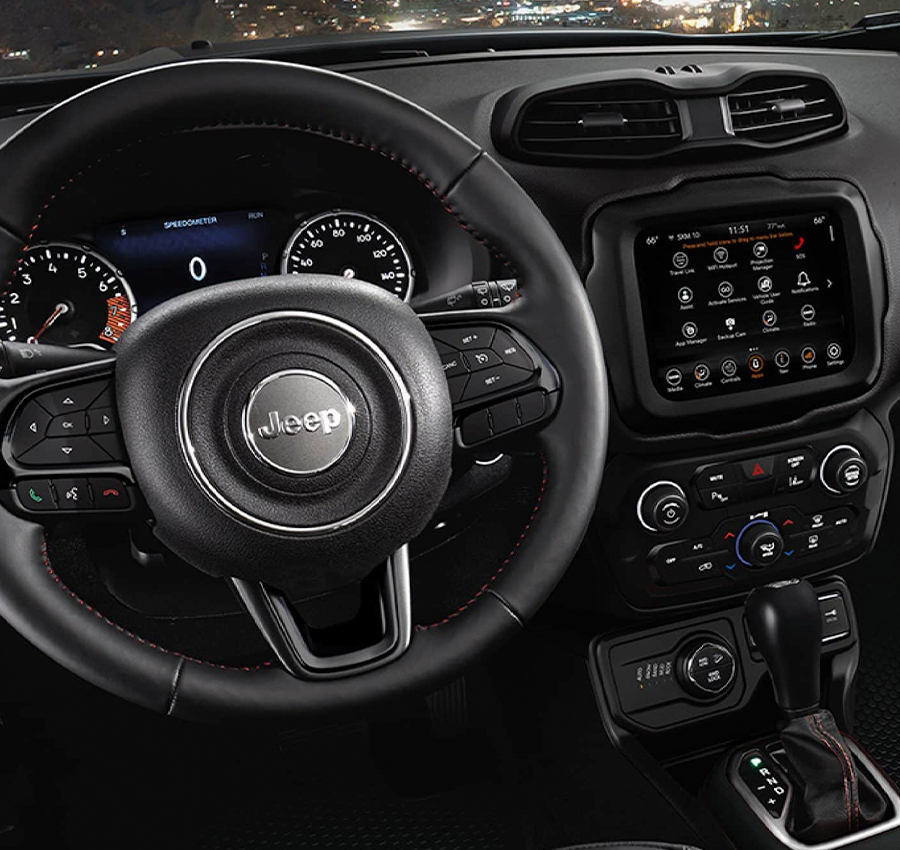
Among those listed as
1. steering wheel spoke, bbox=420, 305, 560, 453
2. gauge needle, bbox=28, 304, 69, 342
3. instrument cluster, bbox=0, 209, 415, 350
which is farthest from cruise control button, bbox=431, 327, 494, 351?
gauge needle, bbox=28, 304, 69, 342

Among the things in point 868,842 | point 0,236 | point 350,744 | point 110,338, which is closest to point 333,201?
point 110,338

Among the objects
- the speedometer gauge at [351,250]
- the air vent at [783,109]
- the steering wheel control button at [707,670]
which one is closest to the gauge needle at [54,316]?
the speedometer gauge at [351,250]

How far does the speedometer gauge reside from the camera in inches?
51.9

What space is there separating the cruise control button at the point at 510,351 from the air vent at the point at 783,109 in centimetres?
57

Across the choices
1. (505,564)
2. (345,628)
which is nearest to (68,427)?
(345,628)

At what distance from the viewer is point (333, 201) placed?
131 centimetres

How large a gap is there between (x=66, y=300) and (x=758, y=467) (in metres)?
0.89

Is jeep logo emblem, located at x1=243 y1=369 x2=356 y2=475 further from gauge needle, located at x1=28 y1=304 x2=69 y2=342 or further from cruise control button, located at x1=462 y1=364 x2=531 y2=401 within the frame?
gauge needle, located at x1=28 y1=304 x2=69 y2=342

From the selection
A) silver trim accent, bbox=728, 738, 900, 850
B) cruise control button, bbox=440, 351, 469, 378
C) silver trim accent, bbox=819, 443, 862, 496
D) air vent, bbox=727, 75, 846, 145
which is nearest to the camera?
cruise control button, bbox=440, 351, 469, 378

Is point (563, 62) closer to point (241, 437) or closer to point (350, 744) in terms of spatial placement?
point (241, 437)

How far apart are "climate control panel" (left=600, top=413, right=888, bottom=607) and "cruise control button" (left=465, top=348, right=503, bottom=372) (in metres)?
0.50

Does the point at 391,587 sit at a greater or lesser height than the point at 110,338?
lesser

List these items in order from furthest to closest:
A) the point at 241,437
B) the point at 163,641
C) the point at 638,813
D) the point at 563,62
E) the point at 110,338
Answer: the point at 638,813 < the point at 563,62 < the point at 110,338 < the point at 163,641 < the point at 241,437

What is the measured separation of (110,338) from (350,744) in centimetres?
79
